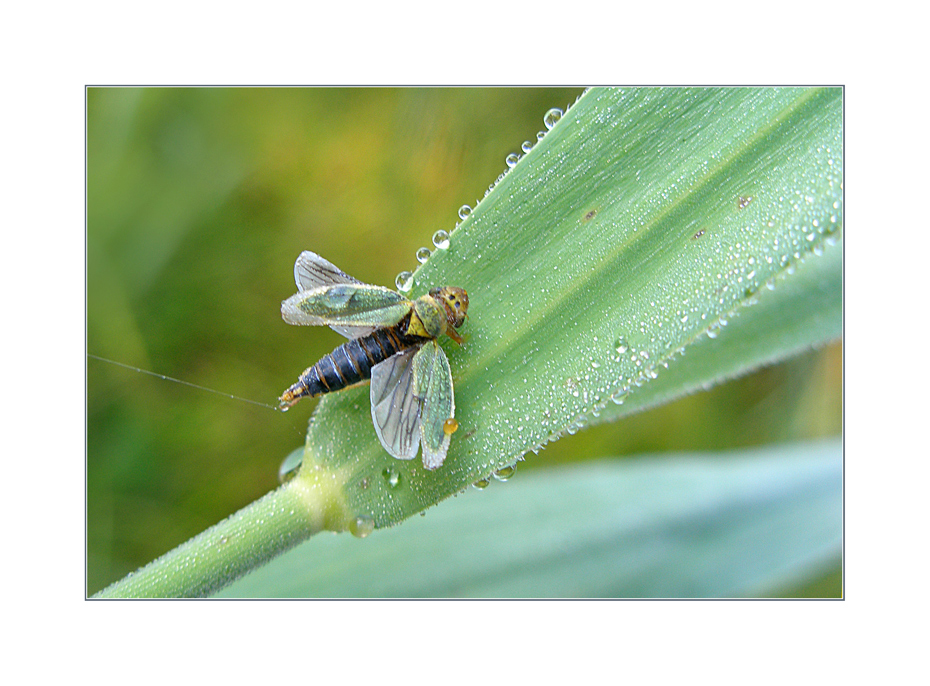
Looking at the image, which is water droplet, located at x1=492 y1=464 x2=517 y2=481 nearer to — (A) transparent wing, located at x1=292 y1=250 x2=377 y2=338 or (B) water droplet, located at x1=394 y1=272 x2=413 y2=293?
(B) water droplet, located at x1=394 y1=272 x2=413 y2=293

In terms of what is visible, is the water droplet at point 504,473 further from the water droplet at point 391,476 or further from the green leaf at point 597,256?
the water droplet at point 391,476

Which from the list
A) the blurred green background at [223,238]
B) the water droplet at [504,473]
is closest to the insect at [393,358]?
the water droplet at [504,473]

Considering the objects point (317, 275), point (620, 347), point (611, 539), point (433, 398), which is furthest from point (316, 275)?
point (611, 539)

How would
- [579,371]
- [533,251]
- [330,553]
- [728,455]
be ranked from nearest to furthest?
1. [579,371]
2. [533,251]
3. [330,553]
4. [728,455]

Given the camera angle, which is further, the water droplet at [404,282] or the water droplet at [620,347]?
the water droplet at [404,282]

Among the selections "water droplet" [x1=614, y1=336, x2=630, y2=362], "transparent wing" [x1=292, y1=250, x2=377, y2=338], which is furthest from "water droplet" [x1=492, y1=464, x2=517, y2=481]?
"transparent wing" [x1=292, y1=250, x2=377, y2=338]

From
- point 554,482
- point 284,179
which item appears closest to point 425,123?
point 284,179
